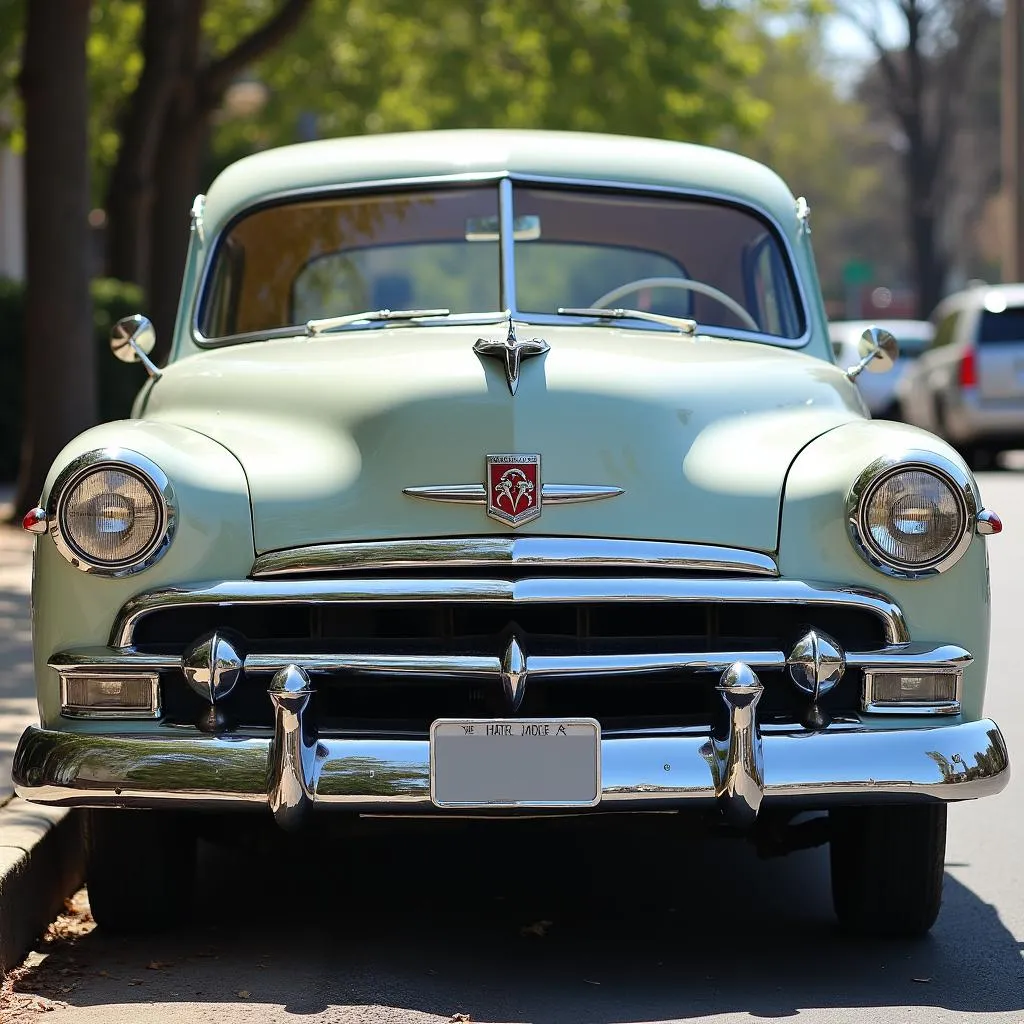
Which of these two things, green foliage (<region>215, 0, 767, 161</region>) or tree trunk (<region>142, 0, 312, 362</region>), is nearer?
tree trunk (<region>142, 0, 312, 362</region>)

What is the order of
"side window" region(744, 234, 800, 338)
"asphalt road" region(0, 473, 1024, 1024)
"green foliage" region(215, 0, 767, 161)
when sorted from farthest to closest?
1. "green foliage" region(215, 0, 767, 161)
2. "side window" region(744, 234, 800, 338)
3. "asphalt road" region(0, 473, 1024, 1024)

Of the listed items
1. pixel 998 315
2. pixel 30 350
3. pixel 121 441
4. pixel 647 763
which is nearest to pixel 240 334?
pixel 121 441

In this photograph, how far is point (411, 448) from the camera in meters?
4.55

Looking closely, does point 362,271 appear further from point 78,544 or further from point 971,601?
Result: point 971,601

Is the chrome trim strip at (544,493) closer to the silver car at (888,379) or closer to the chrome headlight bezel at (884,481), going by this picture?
the chrome headlight bezel at (884,481)

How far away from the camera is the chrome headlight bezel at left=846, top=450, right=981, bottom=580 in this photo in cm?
439

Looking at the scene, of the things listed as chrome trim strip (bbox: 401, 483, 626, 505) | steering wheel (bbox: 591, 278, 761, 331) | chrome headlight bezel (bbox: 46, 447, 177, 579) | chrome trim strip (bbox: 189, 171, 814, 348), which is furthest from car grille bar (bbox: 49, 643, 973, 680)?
steering wheel (bbox: 591, 278, 761, 331)

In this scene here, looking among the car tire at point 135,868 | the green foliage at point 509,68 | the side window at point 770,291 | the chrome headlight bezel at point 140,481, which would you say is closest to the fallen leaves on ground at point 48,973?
the car tire at point 135,868

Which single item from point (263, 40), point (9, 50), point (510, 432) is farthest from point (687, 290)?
point (9, 50)

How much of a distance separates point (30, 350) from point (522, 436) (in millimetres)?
9520

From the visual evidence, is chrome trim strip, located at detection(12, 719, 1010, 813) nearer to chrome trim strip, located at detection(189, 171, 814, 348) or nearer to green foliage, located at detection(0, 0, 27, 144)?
chrome trim strip, located at detection(189, 171, 814, 348)

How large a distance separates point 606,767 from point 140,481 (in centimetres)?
114

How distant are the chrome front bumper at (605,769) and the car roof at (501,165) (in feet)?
6.84

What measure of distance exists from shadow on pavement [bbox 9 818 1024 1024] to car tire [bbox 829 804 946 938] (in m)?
0.06
